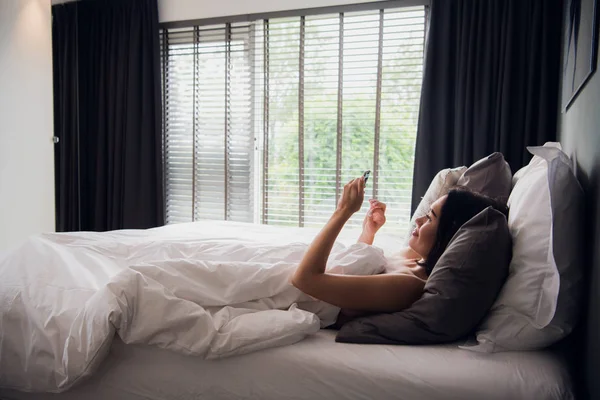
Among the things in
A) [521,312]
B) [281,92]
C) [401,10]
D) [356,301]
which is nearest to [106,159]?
[281,92]

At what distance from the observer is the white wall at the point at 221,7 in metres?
3.53

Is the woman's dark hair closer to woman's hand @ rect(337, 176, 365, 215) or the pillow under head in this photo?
woman's hand @ rect(337, 176, 365, 215)

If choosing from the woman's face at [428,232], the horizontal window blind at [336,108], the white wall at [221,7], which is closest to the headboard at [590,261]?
the woman's face at [428,232]

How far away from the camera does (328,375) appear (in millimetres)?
1191

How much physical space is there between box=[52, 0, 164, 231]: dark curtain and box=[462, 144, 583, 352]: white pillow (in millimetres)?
3226

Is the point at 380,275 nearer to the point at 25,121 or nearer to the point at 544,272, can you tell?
the point at 544,272

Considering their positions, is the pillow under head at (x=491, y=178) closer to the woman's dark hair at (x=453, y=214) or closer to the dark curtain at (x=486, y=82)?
the woman's dark hair at (x=453, y=214)

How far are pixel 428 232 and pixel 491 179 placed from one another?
1.97 feet

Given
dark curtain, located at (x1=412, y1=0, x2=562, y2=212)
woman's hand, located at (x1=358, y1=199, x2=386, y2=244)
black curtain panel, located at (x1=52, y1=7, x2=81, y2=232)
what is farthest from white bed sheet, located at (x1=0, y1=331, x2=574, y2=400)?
black curtain panel, located at (x1=52, y1=7, x2=81, y2=232)

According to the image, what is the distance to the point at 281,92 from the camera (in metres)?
3.70

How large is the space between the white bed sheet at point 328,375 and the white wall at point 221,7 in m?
2.84

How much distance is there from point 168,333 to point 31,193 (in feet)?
8.18

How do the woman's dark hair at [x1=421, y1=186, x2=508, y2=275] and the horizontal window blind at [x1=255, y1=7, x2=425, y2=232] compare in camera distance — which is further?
the horizontal window blind at [x1=255, y1=7, x2=425, y2=232]

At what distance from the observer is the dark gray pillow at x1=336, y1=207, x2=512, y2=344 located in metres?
1.21
